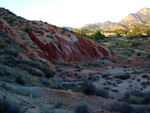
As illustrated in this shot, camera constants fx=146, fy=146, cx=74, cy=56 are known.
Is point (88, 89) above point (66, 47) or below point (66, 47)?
below

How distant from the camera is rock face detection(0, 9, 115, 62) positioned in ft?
75.7

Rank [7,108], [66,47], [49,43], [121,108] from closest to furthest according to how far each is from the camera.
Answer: [7,108]
[121,108]
[49,43]
[66,47]

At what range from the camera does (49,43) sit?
2719 cm

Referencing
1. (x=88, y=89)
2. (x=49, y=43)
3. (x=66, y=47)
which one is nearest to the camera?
(x=88, y=89)

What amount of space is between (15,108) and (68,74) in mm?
14258

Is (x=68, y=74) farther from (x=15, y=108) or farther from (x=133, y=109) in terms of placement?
(x=15, y=108)

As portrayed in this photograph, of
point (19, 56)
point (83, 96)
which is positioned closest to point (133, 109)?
point (83, 96)

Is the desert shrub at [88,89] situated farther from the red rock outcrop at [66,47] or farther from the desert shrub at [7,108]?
the red rock outcrop at [66,47]

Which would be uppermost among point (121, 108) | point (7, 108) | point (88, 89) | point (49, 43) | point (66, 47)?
point (49, 43)

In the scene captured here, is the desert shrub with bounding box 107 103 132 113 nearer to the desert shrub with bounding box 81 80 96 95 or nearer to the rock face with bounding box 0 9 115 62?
the desert shrub with bounding box 81 80 96 95

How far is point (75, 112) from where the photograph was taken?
18.0 feet

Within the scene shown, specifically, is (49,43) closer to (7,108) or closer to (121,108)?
(121,108)

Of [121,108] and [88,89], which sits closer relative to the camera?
[121,108]

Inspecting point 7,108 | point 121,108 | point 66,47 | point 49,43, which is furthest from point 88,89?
point 66,47
